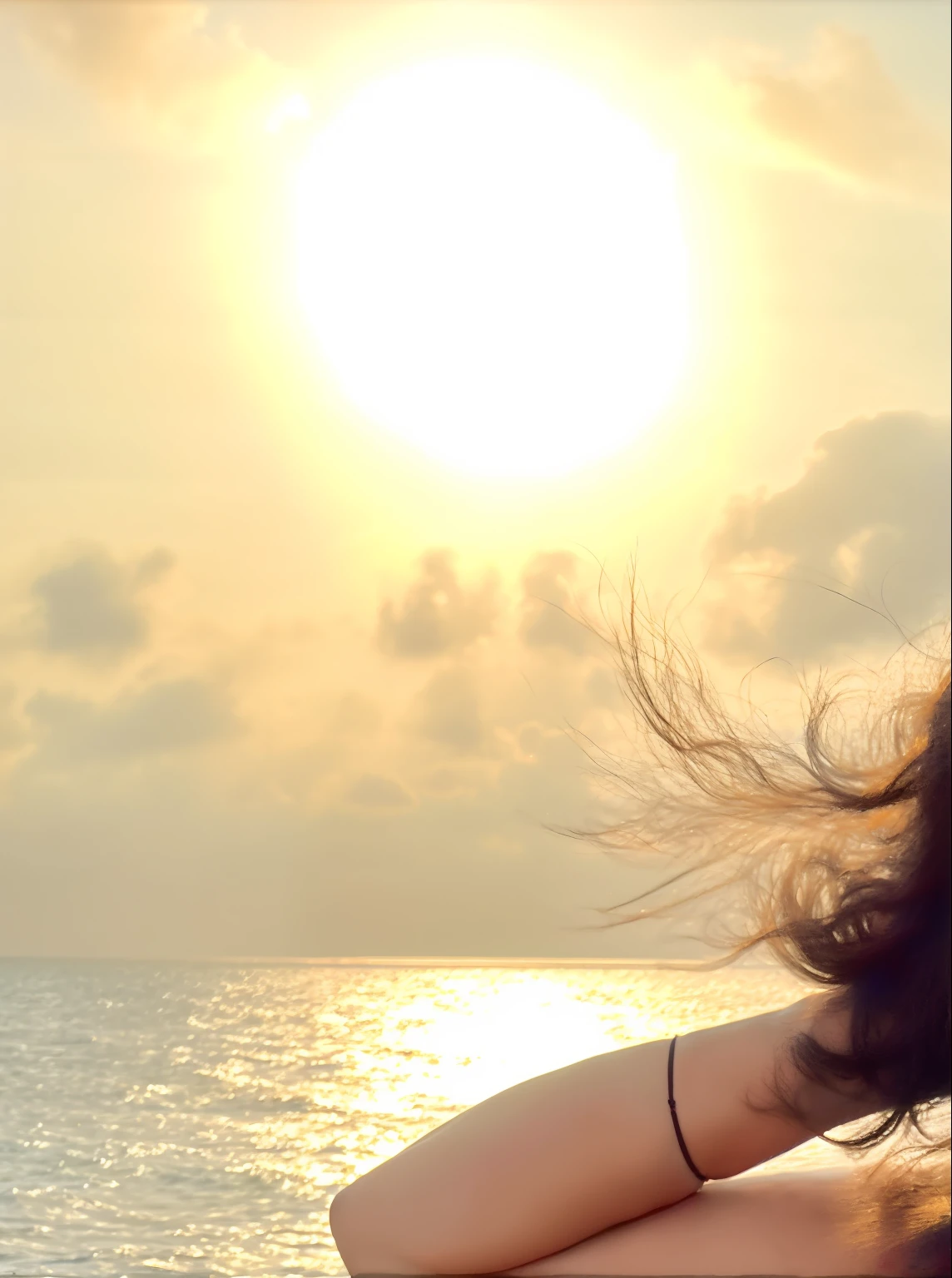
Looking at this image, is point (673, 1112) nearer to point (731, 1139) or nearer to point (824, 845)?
point (731, 1139)

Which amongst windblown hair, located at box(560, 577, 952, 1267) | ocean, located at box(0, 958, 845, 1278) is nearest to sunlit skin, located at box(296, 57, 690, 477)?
ocean, located at box(0, 958, 845, 1278)

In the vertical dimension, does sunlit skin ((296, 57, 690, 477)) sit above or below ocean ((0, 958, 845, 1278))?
above

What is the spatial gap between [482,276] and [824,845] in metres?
18.9

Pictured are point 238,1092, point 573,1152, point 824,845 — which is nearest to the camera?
point 573,1152

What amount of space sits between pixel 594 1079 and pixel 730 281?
30.8 m

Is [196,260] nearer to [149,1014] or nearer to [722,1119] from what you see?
[149,1014]

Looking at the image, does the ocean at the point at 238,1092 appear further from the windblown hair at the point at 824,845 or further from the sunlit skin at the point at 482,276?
the sunlit skin at the point at 482,276

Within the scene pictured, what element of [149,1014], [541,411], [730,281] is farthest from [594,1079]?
[730,281]

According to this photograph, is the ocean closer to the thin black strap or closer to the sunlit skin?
the thin black strap

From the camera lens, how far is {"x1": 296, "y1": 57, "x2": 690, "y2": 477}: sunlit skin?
56.7ft

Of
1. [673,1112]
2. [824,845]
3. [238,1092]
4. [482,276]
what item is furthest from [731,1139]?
[482,276]

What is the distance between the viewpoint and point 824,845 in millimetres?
1188

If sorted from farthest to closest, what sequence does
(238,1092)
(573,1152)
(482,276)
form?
1. (482,276)
2. (238,1092)
3. (573,1152)

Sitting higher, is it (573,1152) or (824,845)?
(824,845)
